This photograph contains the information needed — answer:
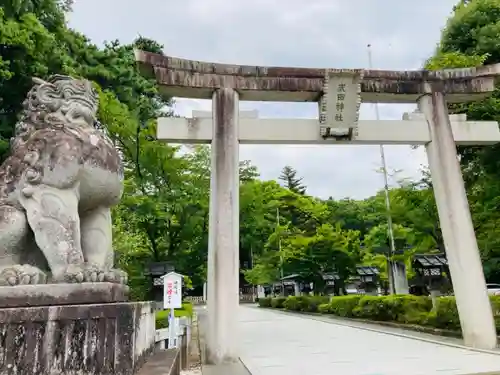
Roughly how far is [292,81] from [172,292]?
17.3 feet

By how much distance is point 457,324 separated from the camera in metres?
10.8

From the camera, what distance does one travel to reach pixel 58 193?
8.42 ft

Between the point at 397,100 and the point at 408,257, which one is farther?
the point at 408,257

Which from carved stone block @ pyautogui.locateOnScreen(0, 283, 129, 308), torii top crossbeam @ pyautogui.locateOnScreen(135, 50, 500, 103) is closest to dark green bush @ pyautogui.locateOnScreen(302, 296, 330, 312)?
torii top crossbeam @ pyautogui.locateOnScreen(135, 50, 500, 103)

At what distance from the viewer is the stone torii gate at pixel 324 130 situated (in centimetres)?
816

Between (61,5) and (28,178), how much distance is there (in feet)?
41.8

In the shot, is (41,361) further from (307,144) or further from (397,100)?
(397,100)

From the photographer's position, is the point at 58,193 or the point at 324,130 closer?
the point at 58,193

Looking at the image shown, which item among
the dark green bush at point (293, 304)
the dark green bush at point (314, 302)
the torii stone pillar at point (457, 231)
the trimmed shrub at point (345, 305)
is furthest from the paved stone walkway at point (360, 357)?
the dark green bush at point (293, 304)

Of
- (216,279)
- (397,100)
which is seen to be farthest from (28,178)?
(397,100)

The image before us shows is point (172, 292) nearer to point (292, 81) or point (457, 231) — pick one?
point (292, 81)

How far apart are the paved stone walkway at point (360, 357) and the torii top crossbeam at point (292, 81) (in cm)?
567

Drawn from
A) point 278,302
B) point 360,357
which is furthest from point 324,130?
point 278,302

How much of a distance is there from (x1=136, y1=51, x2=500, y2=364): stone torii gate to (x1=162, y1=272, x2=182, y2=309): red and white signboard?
653 mm
